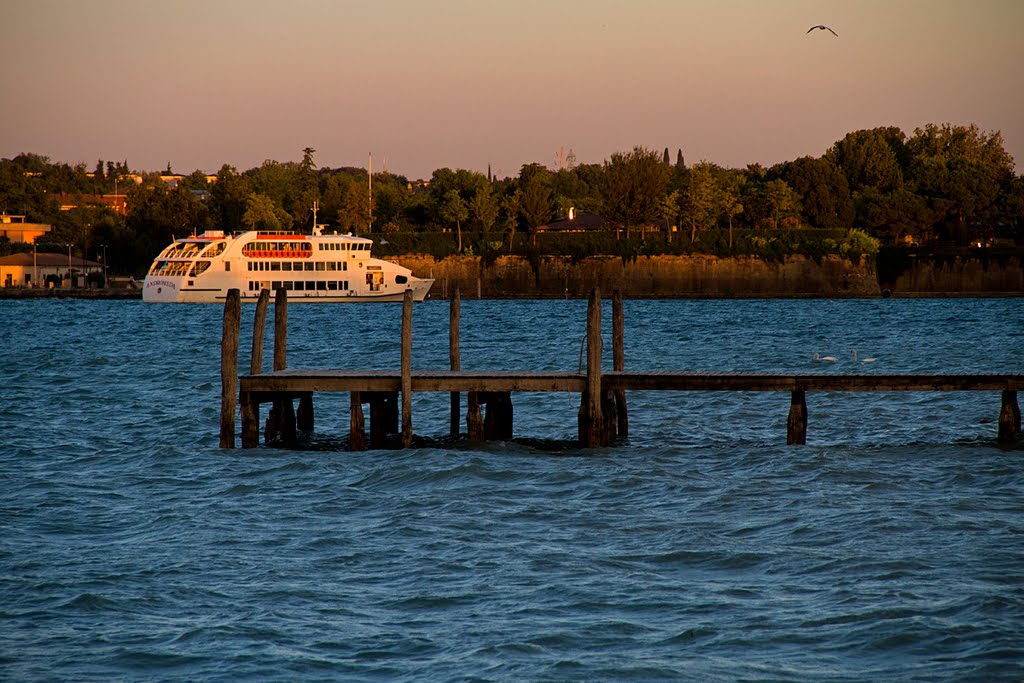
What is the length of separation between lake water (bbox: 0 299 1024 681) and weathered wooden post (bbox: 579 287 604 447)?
323 mm

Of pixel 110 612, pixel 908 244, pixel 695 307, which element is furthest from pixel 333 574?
pixel 908 244

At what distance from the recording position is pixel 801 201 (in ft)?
427

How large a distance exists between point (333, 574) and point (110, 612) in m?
2.13

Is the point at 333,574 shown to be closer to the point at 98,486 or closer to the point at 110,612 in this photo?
the point at 110,612

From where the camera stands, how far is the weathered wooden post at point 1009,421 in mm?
20453

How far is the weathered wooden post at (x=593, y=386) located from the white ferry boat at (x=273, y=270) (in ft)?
266

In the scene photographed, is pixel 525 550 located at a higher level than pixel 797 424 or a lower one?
lower

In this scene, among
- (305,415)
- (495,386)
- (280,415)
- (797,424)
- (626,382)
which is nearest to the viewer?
(495,386)

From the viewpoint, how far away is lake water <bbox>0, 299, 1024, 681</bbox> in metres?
10.5

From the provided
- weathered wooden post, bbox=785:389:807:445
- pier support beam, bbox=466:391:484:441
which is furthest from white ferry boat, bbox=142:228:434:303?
weathered wooden post, bbox=785:389:807:445

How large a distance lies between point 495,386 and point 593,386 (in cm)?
149

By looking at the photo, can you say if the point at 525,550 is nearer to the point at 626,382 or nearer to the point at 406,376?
the point at 626,382

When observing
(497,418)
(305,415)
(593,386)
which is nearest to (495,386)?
(593,386)

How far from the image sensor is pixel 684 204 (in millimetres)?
126688
